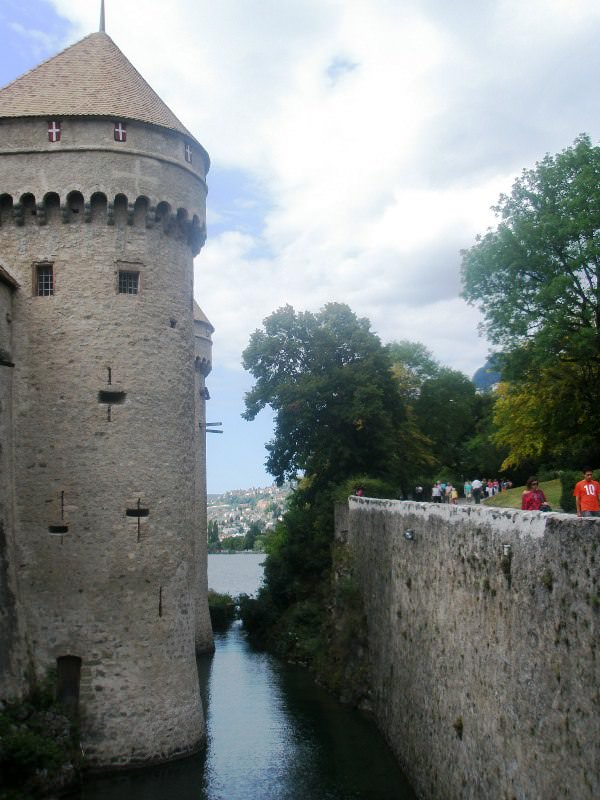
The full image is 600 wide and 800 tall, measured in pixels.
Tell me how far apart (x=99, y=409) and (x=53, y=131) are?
287 inches

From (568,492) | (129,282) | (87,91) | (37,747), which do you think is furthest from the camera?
(568,492)

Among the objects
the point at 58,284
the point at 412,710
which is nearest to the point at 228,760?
the point at 412,710

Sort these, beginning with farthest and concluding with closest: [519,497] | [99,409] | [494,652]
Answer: [519,497] < [99,409] < [494,652]

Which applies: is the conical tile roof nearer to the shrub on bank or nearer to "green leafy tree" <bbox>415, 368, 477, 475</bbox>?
the shrub on bank

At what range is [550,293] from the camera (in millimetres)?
30781

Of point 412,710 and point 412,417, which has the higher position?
point 412,417

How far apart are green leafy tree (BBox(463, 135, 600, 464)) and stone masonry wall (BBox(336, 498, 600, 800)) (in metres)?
12.3

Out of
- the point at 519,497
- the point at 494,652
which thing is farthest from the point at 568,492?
the point at 494,652

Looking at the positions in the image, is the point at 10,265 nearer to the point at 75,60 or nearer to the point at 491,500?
the point at 75,60

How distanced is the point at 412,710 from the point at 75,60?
63.5 ft

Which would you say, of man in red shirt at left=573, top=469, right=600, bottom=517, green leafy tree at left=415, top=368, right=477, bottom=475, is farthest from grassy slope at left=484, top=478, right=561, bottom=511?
man in red shirt at left=573, top=469, right=600, bottom=517

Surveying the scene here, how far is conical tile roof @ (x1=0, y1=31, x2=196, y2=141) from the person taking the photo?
883 inches

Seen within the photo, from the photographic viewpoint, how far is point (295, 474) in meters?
42.0

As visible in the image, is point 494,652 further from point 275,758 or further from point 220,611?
point 220,611
